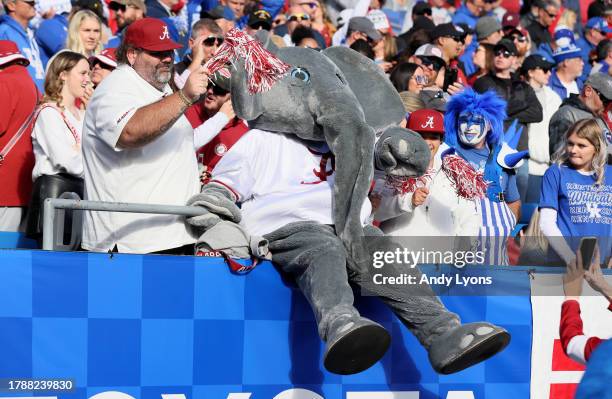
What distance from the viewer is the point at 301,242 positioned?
16.4 feet

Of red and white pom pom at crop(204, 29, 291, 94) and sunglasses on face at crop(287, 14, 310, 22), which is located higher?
red and white pom pom at crop(204, 29, 291, 94)

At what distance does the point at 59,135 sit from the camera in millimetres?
6047

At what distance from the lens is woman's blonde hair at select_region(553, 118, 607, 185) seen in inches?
272

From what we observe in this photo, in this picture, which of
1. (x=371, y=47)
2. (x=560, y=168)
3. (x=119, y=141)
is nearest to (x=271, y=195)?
(x=119, y=141)

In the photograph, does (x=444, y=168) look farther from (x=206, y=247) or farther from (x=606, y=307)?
(x=206, y=247)

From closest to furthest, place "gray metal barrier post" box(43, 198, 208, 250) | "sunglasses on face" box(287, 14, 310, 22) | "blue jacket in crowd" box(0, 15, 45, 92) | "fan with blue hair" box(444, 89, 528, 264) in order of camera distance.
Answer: "gray metal barrier post" box(43, 198, 208, 250), "fan with blue hair" box(444, 89, 528, 264), "blue jacket in crowd" box(0, 15, 45, 92), "sunglasses on face" box(287, 14, 310, 22)

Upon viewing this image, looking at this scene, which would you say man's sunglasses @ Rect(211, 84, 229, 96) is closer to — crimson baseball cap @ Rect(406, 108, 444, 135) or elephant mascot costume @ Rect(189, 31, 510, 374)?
crimson baseball cap @ Rect(406, 108, 444, 135)

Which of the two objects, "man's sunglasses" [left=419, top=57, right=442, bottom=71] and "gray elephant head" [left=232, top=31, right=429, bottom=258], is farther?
"man's sunglasses" [left=419, top=57, right=442, bottom=71]

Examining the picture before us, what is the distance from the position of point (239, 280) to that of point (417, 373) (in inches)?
40.2

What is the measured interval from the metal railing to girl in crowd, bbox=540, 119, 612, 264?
2.69m

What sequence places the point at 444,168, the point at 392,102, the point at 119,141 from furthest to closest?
1. the point at 444,168
2. the point at 392,102
3. the point at 119,141

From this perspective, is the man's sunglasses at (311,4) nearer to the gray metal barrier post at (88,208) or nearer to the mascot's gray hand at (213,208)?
the mascot's gray hand at (213,208)

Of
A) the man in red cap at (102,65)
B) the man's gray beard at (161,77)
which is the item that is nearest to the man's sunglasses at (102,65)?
the man in red cap at (102,65)

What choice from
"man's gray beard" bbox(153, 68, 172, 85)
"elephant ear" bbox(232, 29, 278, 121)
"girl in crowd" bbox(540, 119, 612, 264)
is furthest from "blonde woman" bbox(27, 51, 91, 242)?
"girl in crowd" bbox(540, 119, 612, 264)
